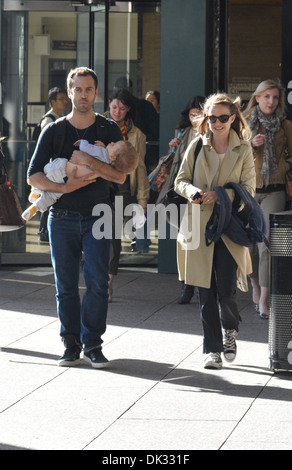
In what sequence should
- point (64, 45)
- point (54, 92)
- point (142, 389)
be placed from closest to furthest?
1. point (142, 389)
2. point (54, 92)
3. point (64, 45)

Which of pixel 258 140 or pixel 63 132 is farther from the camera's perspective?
pixel 258 140

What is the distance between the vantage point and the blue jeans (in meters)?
7.30

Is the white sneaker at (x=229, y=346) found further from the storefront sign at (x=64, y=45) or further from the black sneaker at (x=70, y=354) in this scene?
the storefront sign at (x=64, y=45)

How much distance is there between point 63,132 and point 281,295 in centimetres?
186

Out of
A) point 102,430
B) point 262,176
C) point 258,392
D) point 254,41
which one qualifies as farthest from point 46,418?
point 254,41

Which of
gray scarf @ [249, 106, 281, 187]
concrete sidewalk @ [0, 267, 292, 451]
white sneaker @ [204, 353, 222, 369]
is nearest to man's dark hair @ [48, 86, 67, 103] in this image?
concrete sidewalk @ [0, 267, 292, 451]

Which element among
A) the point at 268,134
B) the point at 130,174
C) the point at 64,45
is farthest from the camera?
the point at 64,45

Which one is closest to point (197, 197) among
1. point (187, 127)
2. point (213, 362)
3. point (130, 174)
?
point (213, 362)

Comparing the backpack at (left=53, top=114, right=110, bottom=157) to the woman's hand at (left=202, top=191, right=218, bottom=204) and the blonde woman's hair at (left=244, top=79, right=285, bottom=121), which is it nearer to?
the woman's hand at (left=202, top=191, right=218, bottom=204)

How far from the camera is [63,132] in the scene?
729cm

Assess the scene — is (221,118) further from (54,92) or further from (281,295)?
(54,92)

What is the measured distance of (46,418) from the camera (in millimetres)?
5906

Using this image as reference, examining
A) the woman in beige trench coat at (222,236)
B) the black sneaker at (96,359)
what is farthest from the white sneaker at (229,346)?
the black sneaker at (96,359)
